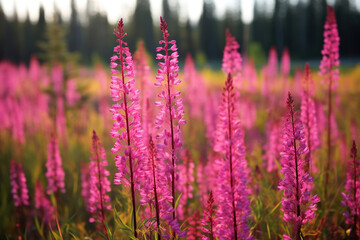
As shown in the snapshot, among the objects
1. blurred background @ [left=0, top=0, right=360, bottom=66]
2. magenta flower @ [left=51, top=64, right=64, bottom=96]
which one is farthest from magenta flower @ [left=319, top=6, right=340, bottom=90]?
blurred background @ [left=0, top=0, right=360, bottom=66]

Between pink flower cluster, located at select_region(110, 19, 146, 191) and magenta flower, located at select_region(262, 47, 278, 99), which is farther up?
magenta flower, located at select_region(262, 47, 278, 99)

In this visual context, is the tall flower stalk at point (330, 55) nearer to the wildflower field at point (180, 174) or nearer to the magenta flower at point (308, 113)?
the wildflower field at point (180, 174)

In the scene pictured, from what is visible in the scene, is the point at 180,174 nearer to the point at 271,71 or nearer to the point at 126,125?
the point at 126,125

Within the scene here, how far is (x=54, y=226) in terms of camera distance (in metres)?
3.95

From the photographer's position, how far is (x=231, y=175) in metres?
2.03

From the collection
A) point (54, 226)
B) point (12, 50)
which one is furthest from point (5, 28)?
point (54, 226)

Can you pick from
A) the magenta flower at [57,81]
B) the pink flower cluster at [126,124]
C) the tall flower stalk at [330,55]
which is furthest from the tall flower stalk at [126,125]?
the magenta flower at [57,81]

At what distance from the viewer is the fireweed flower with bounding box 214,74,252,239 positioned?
200cm

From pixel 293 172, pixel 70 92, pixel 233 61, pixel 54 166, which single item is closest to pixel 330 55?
pixel 233 61

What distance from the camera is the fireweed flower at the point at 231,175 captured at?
2002mm

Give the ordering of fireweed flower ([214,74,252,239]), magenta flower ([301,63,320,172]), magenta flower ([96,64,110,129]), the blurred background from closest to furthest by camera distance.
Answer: fireweed flower ([214,74,252,239]), magenta flower ([301,63,320,172]), magenta flower ([96,64,110,129]), the blurred background

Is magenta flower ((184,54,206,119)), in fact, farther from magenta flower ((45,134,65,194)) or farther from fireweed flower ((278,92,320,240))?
fireweed flower ((278,92,320,240))

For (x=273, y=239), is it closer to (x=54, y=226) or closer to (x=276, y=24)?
(x=54, y=226)

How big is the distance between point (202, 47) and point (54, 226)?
A: 2505 inches
